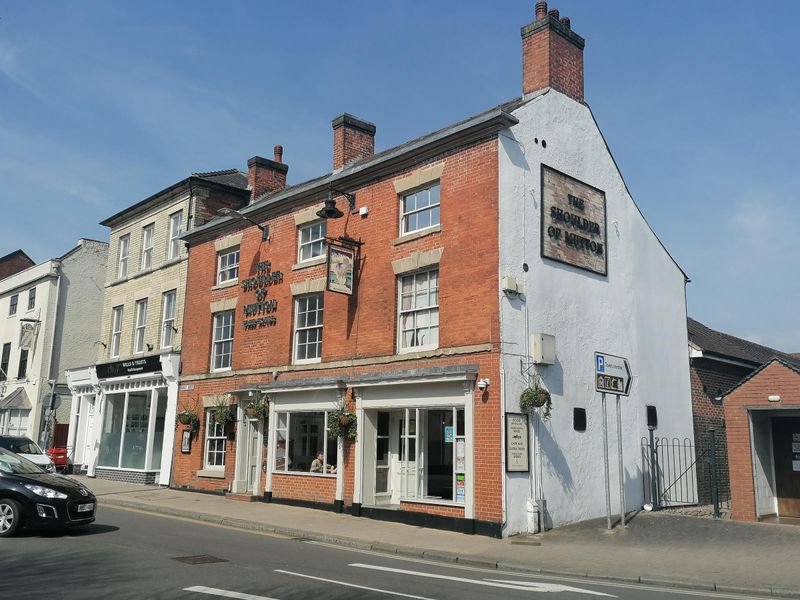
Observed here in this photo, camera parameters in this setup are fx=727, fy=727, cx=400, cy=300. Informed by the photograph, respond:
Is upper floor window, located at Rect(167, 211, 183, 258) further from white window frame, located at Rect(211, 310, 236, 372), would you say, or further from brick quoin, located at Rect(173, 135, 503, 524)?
white window frame, located at Rect(211, 310, 236, 372)

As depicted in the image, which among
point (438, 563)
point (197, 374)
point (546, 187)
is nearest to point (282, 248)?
point (197, 374)

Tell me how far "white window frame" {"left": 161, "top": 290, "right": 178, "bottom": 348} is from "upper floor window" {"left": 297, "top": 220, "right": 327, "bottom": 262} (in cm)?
704

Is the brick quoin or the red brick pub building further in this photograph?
the red brick pub building

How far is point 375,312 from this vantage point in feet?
58.5

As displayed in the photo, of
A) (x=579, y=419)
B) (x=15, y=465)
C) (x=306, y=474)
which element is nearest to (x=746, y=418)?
(x=579, y=419)

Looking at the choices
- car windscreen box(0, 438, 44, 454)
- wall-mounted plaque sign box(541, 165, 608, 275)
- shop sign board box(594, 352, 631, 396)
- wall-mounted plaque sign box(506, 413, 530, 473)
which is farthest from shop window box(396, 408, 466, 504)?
car windscreen box(0, 438, 44, 454)

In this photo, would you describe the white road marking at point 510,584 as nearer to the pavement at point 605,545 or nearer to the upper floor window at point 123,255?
the pavement at point 605,545

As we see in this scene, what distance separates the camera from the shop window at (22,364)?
36.9 meters

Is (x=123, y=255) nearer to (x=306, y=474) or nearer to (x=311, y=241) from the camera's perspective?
(x=311, y=241)

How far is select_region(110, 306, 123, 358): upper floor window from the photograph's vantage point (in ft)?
94.2

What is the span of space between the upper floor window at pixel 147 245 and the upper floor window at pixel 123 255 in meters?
1.13

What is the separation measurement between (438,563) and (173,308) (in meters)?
17.2

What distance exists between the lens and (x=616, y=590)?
9555 mm

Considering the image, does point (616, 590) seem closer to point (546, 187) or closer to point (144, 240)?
point (546, 187)
